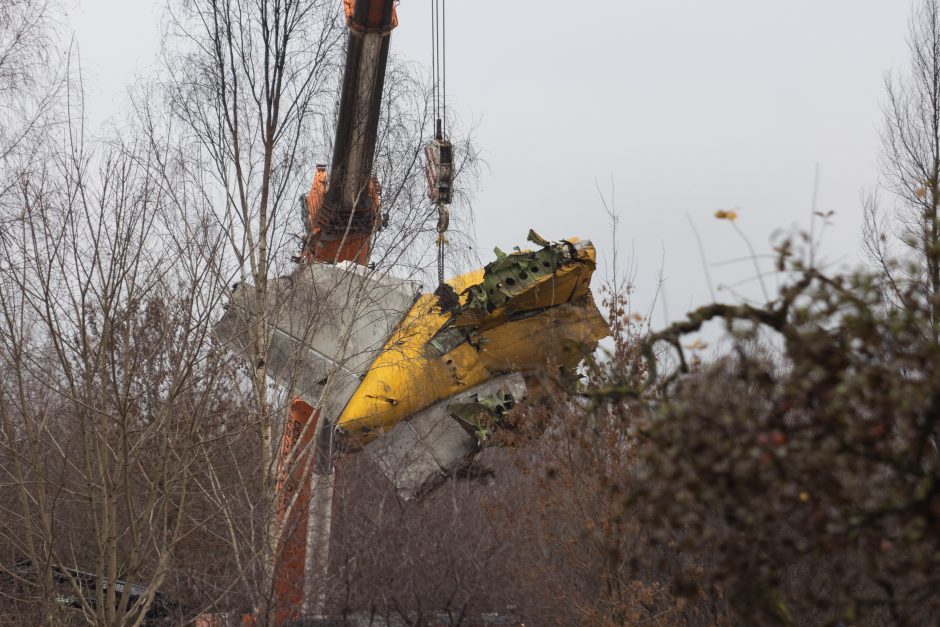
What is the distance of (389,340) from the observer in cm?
1338

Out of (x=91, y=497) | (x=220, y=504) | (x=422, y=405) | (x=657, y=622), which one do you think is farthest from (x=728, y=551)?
(x=422, y=405)

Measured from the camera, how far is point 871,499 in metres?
3.00

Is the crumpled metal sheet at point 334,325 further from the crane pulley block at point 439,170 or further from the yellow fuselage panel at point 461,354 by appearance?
the crane pulley block at point 439,170

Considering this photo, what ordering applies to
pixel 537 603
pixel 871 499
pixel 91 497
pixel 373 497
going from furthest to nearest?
pixel 373 497
pixel 537 603
pixel 91 497
pixel 871 499

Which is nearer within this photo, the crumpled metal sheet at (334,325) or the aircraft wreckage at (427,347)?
the aircraft wreckage at (427,347)

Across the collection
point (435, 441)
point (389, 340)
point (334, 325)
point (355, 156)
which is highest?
point (355, 156)

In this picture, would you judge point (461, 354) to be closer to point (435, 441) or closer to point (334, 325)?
point (435, 441)

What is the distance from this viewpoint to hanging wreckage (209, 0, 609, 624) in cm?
1288

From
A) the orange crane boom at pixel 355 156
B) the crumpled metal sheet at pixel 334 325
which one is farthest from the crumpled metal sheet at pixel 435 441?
the orange crane boom at pixel 355 156

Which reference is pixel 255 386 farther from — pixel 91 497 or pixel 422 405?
pixel 91 497

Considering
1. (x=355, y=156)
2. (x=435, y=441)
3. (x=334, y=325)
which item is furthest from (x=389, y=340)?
(x=355, y=156)

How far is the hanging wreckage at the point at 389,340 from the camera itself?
1288cm

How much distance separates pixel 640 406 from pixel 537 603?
11.6 metres

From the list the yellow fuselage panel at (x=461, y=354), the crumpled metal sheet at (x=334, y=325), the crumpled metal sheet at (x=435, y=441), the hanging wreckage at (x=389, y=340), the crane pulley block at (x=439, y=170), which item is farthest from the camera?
the crane pulley block at (x=439, y=170)
